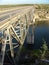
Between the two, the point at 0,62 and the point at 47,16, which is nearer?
the point at 0,62

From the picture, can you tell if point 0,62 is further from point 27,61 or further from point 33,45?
point 33,45

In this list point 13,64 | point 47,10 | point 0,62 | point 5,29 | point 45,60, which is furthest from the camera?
point 47,10

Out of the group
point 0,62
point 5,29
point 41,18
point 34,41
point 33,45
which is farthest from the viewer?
point 41,18

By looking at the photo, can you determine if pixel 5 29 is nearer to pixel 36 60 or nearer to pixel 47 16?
pixel 36 60

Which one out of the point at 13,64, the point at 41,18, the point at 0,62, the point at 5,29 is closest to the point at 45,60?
the point at 13,64

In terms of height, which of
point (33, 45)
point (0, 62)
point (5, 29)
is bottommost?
point (33, 45)

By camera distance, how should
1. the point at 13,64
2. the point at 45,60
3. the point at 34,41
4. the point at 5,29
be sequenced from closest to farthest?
the point at 5,29 < the point at 13,64 < the point at 45,60 < the point at 34,41

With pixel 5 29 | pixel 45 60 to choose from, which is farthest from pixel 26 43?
pixel 5 29

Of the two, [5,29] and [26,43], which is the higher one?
[5,29]

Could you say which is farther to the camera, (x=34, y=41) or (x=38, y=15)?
(x=38, y=15)
